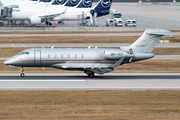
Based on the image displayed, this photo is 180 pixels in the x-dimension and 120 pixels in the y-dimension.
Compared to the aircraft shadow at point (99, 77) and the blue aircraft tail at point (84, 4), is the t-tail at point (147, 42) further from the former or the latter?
the blue aircraft tail at point (84, 4)

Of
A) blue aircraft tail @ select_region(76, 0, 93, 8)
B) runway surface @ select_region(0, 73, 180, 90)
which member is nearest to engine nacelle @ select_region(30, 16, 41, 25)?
blue aircraft tail @ select_region(76, 0, 93, 8)

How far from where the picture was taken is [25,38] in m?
79.5

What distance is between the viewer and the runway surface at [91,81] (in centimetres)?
3356

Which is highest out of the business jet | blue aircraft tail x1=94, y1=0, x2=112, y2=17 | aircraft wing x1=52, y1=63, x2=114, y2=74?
blue aircraft tail x1=94, y1=0, x2=112, y2=17

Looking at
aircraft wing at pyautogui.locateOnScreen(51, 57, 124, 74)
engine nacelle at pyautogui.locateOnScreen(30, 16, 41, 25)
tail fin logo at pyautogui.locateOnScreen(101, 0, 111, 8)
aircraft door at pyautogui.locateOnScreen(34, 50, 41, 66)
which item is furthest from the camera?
tail fin logo at pyautogui.locateOnScreen(101, 0, 111, 8)

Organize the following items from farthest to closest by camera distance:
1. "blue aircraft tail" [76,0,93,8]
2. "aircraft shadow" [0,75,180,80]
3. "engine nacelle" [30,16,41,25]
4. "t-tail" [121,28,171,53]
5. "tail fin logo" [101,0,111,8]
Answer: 1. "blue aircraft tail" [76,0,93,8]
2. "tail fin logo" [101,0,111,8]
3. "engine nacelle" [30,16,41,25]
4. "t-tail" [121,28,171,53]
5. "aircraft shadow" [0,75,180,80]

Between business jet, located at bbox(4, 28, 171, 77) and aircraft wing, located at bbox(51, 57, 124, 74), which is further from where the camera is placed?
aircraft wing, located at bbox(51, 57, 124, 74)

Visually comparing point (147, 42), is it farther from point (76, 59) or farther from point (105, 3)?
point (105, 3)

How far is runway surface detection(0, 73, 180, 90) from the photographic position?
3356 cm

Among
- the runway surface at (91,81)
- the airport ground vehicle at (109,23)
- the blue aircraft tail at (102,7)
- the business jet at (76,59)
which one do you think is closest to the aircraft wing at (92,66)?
the business jet at (76,59)

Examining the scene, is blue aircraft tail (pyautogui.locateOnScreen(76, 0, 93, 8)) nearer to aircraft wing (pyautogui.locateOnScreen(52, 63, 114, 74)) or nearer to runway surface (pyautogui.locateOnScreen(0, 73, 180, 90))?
runway surface (pyautogui.locateOnScreen(0, 73, 180, 90))

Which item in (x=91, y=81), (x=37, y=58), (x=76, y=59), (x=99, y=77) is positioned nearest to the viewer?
(x=91, y=81)

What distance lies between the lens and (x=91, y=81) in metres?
36.9

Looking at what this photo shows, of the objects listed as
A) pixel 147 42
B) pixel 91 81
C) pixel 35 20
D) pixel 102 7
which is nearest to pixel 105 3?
pixel 102 7
